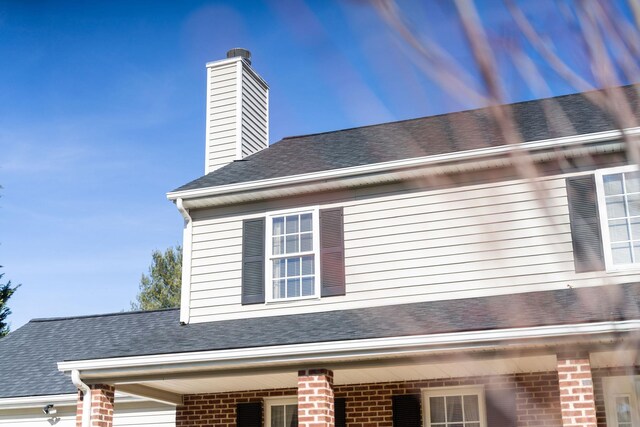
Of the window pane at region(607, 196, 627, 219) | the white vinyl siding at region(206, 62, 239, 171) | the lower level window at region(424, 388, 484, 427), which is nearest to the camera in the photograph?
the window pane at region(607, 196, 627, 219)

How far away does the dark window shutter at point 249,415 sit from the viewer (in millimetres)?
13344

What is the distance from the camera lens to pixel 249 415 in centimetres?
1339

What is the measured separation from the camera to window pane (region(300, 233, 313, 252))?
43.9 ft

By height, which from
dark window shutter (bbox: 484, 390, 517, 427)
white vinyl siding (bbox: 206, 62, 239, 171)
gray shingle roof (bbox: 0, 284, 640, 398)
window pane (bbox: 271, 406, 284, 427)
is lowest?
dark window shutter (bbox: 484, 390, 517, 427)

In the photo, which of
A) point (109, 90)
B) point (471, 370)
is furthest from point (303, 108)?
point (471, 370)

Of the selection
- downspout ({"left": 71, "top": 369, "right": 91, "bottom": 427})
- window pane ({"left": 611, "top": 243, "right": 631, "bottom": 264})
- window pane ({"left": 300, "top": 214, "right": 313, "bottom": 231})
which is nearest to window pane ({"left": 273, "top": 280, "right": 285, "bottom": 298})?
window pane ({"left": 300, "top": 214, "right": 313, "bottom": 231})

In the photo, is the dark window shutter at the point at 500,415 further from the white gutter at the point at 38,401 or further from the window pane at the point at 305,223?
the white gutter at the point at 38,401

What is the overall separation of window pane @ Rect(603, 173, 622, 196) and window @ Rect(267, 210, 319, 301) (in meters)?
4.52

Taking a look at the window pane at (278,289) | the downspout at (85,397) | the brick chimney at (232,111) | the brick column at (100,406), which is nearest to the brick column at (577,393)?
the window pane at (278,289)

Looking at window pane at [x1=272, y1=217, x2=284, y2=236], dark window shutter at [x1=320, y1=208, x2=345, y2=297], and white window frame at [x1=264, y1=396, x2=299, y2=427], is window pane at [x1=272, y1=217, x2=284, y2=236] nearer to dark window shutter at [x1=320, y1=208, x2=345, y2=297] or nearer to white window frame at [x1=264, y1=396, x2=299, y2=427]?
dark window shutter at [x1=320, y1=208, x2=345, y2=297]

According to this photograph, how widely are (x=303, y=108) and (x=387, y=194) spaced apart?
11387mm

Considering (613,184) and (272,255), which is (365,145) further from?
(613,184)

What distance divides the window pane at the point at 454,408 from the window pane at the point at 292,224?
3646mm

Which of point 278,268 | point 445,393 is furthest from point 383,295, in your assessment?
point 278,268
